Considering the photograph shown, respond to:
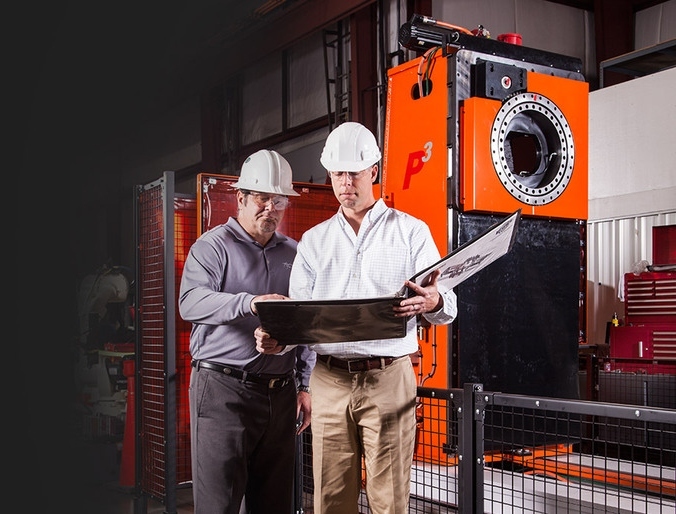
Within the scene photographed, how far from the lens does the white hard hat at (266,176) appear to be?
3121 mm

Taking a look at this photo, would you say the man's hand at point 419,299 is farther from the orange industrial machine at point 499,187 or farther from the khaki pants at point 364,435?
the orange industrial machine at point 499,187

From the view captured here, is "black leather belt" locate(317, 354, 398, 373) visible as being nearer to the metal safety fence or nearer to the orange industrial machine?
the metal safety fence

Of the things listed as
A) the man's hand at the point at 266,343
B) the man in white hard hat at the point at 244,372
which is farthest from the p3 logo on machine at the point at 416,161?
the man's hand at the point at 266,343

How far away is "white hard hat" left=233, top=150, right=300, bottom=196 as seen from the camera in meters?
3.12

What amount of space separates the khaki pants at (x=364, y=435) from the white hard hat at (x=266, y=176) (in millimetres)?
796

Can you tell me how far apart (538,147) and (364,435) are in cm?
232

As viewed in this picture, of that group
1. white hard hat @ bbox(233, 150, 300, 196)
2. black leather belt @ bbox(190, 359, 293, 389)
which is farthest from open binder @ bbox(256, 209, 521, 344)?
white hard hat @ bbox(233, 150, 300, 196)

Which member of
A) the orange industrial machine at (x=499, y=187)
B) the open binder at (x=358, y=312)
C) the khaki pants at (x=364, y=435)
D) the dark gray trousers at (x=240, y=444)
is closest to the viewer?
the open binder at (x=358, y=312)

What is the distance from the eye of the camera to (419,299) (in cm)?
241

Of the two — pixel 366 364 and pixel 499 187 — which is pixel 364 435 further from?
pixel 499 187

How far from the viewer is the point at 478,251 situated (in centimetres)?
244

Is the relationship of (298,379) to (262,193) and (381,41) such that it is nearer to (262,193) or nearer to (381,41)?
(262,193)

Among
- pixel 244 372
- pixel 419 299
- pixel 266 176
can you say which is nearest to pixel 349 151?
pixel 266 176

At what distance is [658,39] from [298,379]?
9.47m
